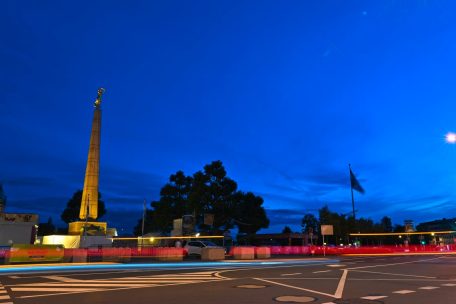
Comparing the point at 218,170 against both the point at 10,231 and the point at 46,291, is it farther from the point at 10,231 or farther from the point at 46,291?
the point at 46,291

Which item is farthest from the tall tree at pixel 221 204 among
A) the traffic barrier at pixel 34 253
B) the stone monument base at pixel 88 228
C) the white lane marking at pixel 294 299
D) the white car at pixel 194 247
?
the white lane marking at pixel 294 299

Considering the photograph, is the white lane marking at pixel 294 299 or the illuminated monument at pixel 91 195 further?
the illuminated monument at pixel 91 195

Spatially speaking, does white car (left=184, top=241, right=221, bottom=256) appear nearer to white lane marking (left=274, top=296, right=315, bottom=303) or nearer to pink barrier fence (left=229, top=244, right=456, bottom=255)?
pink barrier fence (left=229, top=244, right=456, bottom=255)

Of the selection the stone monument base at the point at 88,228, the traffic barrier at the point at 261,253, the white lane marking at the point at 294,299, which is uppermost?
the stone monument base at the point at 88,228

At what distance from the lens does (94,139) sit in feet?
182

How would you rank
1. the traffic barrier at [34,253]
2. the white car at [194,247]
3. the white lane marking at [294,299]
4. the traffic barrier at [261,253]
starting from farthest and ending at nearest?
the white car at [194,247] → the traffic barrier at [261,253] → the traffic barrier at [34,253] → the white lane marking at [294,299]

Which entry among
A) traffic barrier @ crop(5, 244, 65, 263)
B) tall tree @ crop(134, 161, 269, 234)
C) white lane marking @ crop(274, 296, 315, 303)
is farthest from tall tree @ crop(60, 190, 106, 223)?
white lane marking @ crop(274, 296, 315, 303)

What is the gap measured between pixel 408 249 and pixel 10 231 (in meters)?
46.8

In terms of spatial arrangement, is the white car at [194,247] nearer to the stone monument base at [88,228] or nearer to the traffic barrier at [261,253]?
the traffic barrier at [261,253]

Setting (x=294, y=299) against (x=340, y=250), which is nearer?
(x=294, y=299)

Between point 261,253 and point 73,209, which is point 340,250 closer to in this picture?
point 261,253

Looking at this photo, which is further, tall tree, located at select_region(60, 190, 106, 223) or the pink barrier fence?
tall tree, located at select_region(60, 190, 106, 223)

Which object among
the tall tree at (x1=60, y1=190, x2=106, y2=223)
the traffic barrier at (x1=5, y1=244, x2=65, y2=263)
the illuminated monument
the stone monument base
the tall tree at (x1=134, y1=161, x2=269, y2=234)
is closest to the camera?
the traffic barrier at (x1=5, y1=244, x2=65, y2=263)

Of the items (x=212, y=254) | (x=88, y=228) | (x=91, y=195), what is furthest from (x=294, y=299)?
(x=91, y=195)
